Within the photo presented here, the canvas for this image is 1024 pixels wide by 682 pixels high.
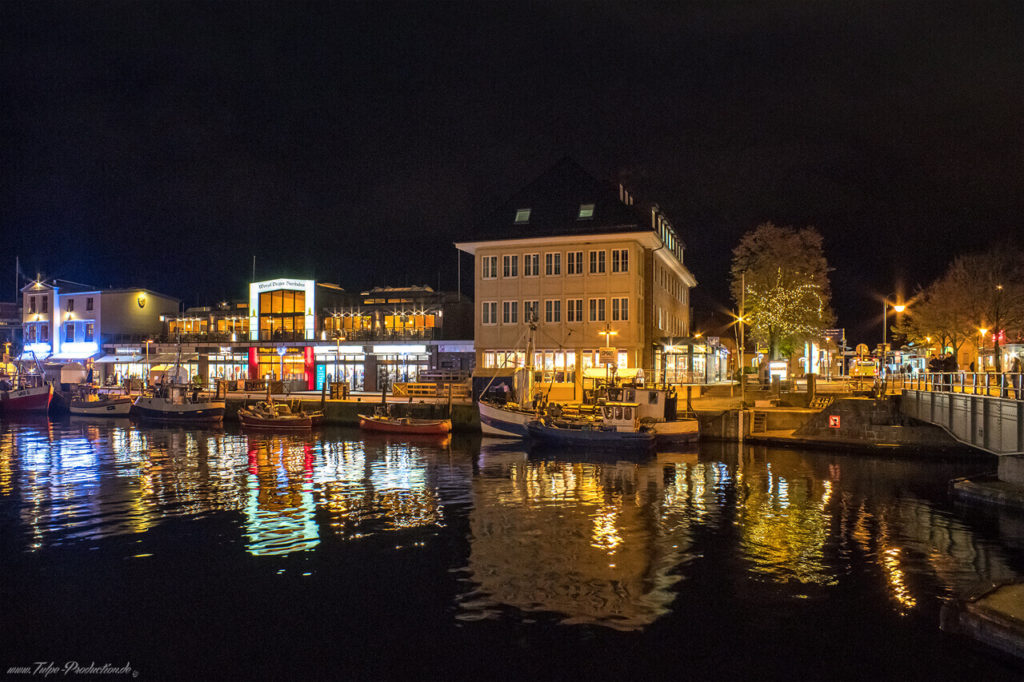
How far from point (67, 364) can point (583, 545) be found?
3017 inches

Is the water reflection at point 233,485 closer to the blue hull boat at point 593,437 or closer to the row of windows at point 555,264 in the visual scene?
the blue hull boat at point 593,437

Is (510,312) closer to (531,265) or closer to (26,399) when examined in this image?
(531,265)

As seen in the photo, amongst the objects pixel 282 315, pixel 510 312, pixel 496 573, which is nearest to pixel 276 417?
pixel 510 312

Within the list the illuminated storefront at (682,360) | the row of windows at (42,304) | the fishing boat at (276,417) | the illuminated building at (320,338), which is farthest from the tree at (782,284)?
the row of windows at (42,304)

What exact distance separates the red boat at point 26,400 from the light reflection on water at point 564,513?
33.0 m

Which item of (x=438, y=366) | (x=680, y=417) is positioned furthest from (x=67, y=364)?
(x=680, y=417)

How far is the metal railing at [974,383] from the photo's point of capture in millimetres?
25312

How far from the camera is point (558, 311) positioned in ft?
174

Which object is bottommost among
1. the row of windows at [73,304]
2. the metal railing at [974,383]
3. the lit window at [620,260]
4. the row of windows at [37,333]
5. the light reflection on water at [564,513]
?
the light reflection on water at [564,513]

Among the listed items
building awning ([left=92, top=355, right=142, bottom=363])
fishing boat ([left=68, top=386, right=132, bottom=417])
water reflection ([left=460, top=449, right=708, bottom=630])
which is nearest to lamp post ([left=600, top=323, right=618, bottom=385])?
water reflection ([left=460, top=449, right=708, bottom=630])

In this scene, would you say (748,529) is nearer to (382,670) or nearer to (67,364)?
(382,670)

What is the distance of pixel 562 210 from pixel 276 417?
25.4m

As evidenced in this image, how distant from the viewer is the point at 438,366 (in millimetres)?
64875

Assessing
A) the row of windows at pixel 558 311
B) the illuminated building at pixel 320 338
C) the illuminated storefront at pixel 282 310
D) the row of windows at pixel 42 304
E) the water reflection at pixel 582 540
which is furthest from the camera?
the row of windows at pixel 42 304
